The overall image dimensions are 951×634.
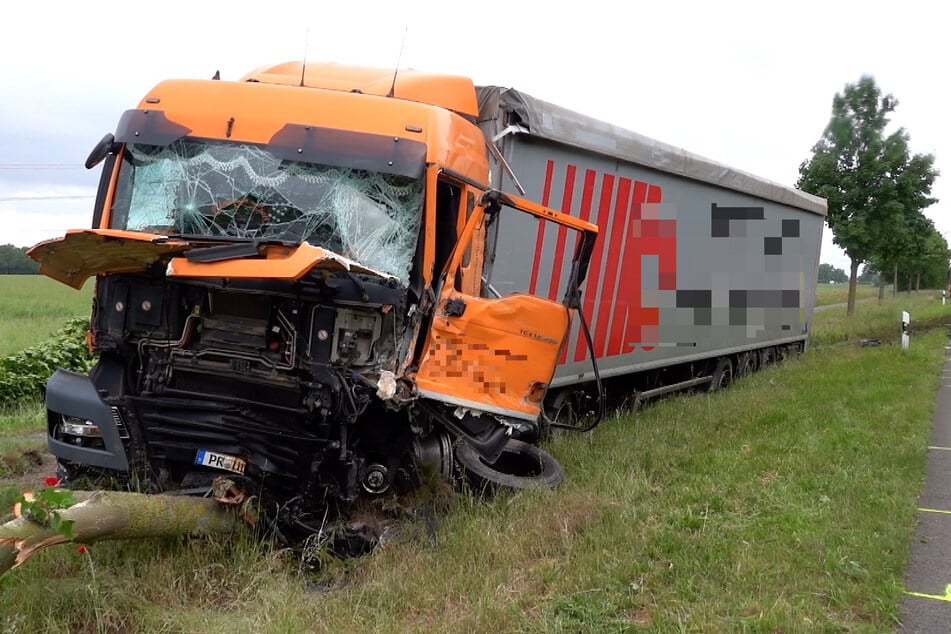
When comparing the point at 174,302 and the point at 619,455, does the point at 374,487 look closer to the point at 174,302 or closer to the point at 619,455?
the point at 174,302

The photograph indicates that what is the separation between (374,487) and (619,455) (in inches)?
106

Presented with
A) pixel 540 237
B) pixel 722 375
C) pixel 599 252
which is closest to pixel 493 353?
pixel 540 237

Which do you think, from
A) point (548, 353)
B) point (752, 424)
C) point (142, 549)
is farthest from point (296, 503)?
point (752, 424)

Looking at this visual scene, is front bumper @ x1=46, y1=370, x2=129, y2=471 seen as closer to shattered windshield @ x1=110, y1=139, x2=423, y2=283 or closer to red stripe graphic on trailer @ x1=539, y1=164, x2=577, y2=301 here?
shattered windshield @ x1=110, y1=139, x2=423, y2=283

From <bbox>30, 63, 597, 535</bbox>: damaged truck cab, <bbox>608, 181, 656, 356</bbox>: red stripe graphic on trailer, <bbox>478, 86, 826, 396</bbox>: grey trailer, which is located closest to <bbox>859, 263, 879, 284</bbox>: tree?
<bbox>478, 86, 826, 396</bbox>: grey trailer

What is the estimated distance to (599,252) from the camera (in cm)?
785

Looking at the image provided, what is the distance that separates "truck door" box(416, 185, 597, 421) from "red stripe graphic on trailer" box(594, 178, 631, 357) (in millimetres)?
2886

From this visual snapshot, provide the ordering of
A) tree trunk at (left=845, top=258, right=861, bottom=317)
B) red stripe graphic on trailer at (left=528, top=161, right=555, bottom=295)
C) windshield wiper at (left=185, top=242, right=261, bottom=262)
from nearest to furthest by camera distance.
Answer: windshield wiper at (left=185, top=242, right=261, bottom=262)
red stripe graphic on trailer at (left=528, top=161, right=555, bottom=295)
tree trunk at (left=845, top=258, right=861, bottom=317)

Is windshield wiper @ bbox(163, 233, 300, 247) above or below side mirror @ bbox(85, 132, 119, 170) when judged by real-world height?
below

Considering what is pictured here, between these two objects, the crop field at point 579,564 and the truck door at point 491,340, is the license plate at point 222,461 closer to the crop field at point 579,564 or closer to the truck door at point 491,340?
the crop field at point 579,564

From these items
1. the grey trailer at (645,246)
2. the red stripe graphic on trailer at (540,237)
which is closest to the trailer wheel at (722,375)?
the grey trailer at (645,246)

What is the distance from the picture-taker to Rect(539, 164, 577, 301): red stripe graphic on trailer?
7.18m

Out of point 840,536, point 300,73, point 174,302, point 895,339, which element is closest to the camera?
point 174,302

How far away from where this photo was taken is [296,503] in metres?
4.55
